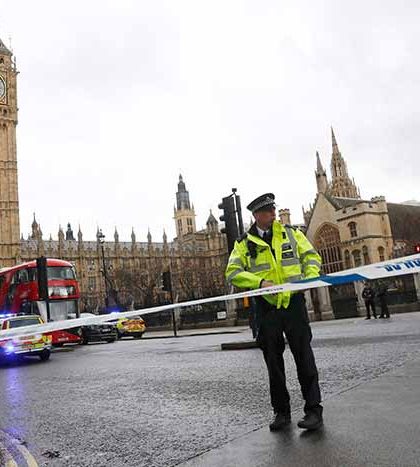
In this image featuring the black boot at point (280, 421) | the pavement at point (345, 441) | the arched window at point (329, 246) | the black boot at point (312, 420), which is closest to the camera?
the pavement at point (345, 441)

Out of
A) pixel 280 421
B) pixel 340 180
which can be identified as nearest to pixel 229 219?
pixel 280 421

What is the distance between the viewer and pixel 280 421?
386 centimetres

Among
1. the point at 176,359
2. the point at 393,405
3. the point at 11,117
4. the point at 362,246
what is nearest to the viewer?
the point at 393,405

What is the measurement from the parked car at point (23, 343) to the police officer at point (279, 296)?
9.68 meters

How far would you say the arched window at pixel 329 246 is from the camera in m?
62.6

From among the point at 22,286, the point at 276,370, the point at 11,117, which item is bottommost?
the point at 276,370

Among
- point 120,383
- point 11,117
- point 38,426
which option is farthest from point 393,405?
point 11,117

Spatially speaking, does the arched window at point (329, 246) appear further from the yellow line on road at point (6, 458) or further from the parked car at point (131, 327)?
the yellow line on road at point (6, 458)

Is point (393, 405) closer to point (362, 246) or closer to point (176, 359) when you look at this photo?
point (176, 359)

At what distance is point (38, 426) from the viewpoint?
503cm

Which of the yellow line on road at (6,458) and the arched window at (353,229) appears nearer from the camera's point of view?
the yellow line on road at (6,458)

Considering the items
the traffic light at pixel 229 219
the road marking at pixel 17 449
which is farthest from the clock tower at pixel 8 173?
the road marking at pixel 17 449

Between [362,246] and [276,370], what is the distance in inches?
2279

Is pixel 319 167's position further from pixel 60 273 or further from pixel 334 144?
pixel 60 273
